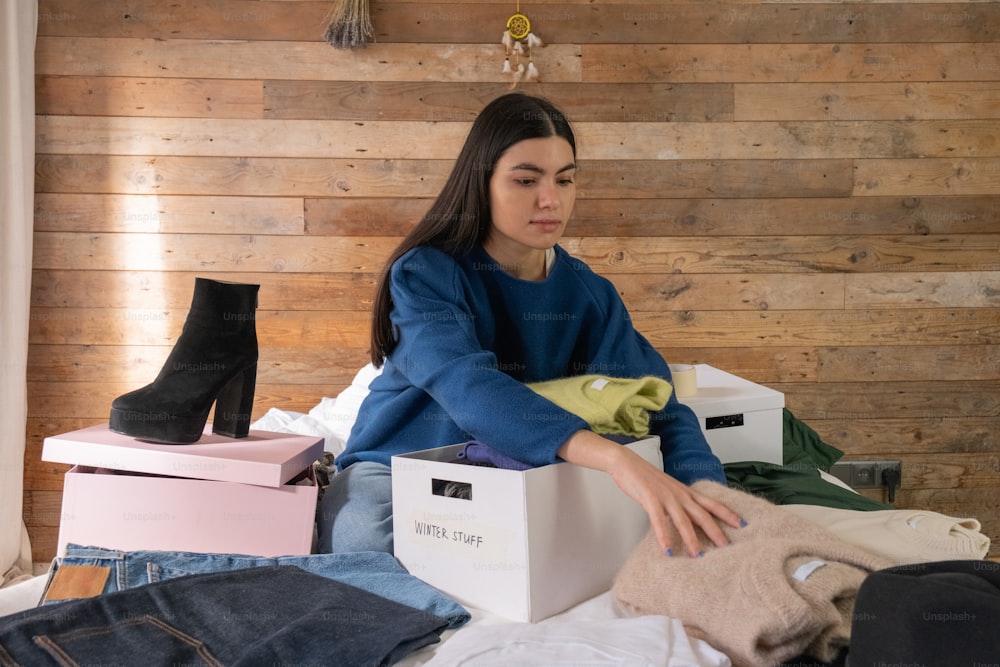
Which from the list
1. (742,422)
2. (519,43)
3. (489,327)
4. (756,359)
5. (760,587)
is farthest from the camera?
(756,359)

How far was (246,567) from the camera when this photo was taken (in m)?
1.07

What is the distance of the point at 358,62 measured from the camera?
248 cm

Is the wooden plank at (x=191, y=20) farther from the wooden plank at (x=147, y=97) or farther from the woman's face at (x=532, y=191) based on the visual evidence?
the woman's face at (x=532, y=191)

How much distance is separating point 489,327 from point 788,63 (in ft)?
5.28

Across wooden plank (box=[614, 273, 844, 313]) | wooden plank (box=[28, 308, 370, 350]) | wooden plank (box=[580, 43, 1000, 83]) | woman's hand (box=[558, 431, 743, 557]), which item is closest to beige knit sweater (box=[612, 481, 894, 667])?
woman's hand (box=[558, 431, 743, 557])

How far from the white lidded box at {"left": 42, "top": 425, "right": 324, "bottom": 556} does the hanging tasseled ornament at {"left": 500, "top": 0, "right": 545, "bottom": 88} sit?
1.57m

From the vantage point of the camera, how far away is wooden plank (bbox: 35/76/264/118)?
2479mm

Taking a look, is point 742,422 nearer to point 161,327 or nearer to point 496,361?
point 496,361

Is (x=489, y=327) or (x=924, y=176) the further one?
(x=924, y=176)

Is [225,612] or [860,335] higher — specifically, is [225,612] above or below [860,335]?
below

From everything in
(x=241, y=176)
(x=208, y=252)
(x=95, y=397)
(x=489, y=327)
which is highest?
(x=241, y=176)

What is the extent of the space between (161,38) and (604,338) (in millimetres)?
1773

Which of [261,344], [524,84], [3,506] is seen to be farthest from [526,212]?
[3,506]

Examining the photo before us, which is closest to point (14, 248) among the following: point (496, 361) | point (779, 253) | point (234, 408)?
point (234, 408)
